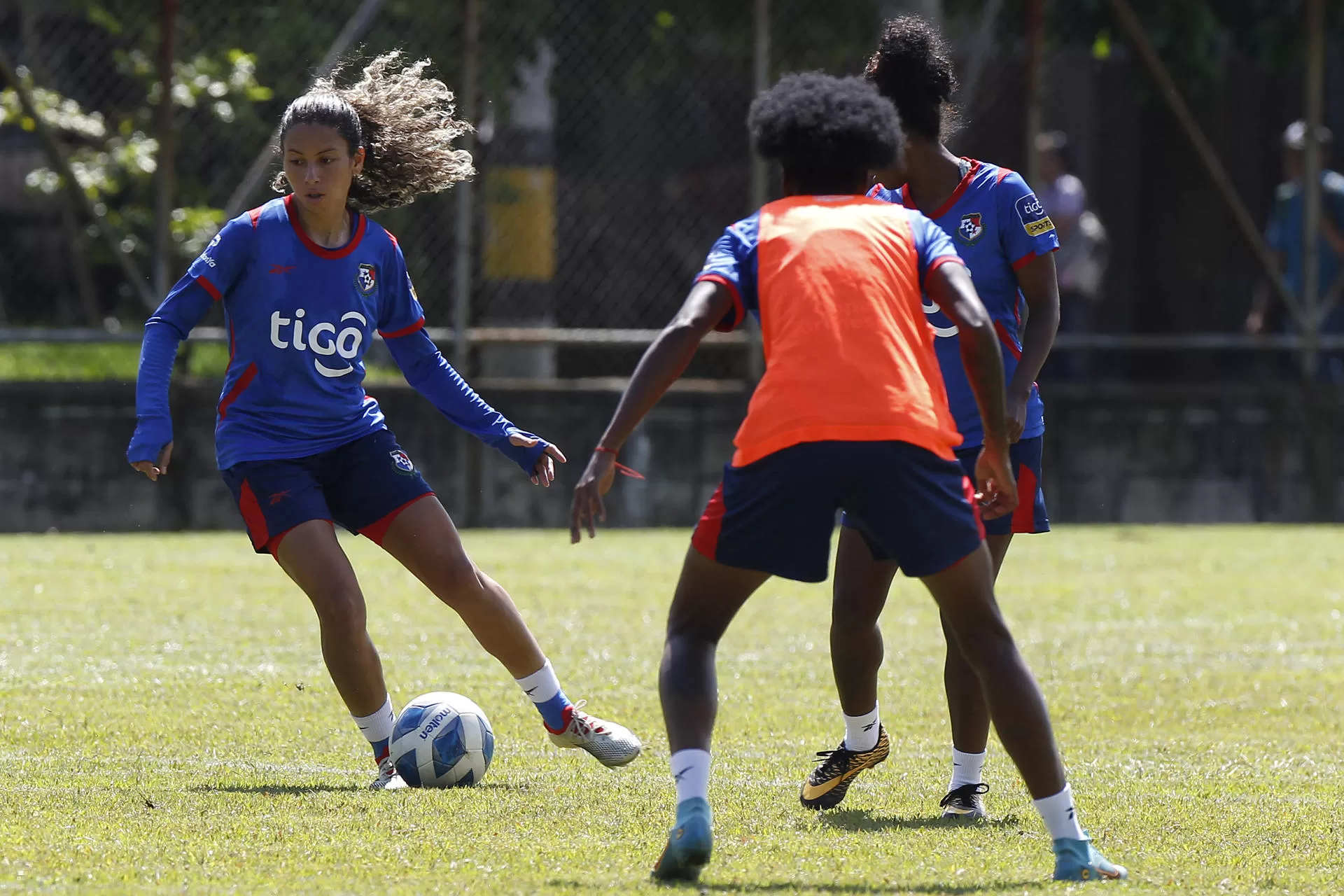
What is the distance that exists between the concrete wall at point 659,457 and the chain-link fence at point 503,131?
0.48m

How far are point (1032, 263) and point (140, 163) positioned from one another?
32.5 feet

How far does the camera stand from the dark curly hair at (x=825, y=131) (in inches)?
175

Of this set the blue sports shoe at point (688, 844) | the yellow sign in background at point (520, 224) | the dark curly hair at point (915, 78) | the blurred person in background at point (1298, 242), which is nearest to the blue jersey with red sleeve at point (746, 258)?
the dark curly hair at point (915, 78)

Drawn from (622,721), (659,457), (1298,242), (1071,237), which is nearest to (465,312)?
(659,457)

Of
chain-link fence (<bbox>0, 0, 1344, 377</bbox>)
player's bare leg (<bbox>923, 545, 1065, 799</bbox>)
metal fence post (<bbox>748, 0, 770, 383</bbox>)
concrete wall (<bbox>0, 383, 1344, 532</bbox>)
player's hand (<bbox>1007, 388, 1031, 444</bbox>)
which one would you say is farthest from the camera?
metal fence post (<bbox>748, 0, 770, 383</bbox>)

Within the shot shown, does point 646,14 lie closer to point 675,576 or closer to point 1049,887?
point 675,576

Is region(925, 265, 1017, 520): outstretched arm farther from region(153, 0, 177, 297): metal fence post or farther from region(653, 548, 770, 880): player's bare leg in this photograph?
region(153, 0, 177, 297): metal fence post

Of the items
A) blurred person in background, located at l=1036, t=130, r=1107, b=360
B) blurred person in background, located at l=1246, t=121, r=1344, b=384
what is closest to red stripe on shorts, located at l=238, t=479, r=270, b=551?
blurred person in background, located at l=1036, t=130, r=1107, b=360

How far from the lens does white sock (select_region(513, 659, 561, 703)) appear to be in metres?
5.90

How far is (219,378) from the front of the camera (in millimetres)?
13766

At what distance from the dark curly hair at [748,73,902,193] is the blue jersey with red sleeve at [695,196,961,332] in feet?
0.23

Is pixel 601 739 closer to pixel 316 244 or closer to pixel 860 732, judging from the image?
pixel 860 732

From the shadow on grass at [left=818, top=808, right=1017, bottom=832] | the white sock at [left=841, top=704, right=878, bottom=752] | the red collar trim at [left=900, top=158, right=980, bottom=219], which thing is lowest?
the shadow on grass at [left=818, top=808, right=1017, bottom=832]

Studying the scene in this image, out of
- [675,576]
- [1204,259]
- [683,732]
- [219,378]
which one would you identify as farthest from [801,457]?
[1204,259]
